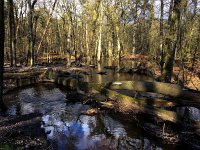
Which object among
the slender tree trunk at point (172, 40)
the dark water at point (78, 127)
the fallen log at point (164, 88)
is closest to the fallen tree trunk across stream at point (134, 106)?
the fallen log at point (164, 88)

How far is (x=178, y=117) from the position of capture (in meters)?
10.7

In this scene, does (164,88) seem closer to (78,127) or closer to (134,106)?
(134,106)

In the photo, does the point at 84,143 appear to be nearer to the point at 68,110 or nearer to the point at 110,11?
the point at 68,110

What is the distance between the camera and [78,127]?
11.2 metres

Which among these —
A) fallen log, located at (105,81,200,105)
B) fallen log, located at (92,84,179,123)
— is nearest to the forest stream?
fallen log, located at (92,84,179,123)

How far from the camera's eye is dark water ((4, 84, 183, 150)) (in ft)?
30.6

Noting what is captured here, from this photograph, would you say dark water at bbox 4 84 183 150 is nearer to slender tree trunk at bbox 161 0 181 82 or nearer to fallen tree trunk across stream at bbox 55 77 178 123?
fallen tree trunk across stream at bbox 55 77 178 123

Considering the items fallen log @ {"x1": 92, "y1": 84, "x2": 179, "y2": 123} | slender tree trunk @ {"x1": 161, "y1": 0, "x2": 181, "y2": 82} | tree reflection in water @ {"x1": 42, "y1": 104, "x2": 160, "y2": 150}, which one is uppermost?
slender tree trunk @ {"x1": 161, "y1": 0, "x2": 181, "y2": 82}

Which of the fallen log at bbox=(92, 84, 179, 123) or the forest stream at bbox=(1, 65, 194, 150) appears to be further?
the fallen log at bbox=(92, 84, 179, 123)

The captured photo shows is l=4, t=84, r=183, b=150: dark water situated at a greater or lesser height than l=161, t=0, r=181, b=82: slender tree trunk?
lesser

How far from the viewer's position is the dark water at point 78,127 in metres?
9.33

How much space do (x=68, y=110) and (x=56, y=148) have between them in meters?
5.31

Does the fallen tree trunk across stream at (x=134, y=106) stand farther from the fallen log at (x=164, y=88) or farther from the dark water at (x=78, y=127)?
the dark water at (x=78, y=127)

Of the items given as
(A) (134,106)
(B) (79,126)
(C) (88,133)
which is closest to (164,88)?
(A) (134,106)
